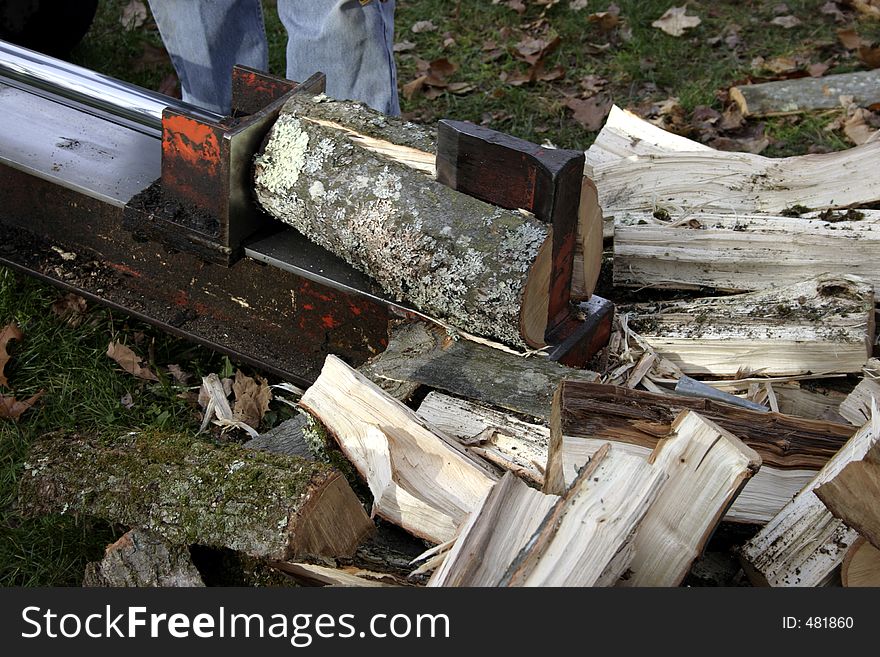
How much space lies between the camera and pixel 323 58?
3.71 m

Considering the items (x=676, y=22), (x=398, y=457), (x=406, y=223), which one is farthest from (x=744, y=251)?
(x=676, y=22)

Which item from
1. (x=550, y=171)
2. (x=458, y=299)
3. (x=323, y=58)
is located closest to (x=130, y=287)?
(x=323, y=58)

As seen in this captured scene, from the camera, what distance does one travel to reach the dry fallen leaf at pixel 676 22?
549 centimetres

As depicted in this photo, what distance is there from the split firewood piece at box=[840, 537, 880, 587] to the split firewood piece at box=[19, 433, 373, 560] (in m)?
1.06

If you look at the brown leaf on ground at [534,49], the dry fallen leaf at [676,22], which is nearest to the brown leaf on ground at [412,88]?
the brown leaf on ground at [534,49]

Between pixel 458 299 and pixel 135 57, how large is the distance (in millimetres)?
3670

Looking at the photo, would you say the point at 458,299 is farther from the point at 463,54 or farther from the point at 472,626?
the point at 463,54

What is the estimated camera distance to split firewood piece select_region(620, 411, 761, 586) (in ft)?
6.47

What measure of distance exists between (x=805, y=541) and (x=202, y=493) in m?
1.39

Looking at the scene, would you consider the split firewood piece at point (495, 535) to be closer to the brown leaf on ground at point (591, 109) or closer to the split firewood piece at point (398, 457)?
the split firewood piece at point (398, 457)

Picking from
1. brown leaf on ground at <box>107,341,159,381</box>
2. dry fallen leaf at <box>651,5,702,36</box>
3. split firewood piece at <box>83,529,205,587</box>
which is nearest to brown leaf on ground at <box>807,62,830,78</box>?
dry fallen leaf at <box>651,5,702,36</box>

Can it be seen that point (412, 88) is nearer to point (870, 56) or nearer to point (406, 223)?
point (870, 56)

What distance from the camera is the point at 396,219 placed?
2.59m

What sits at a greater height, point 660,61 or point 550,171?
point 550,171
